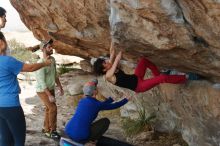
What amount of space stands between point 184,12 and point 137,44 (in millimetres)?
1000

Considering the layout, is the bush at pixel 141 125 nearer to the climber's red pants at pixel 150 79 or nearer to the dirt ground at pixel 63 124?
the dirt ground at pixel 63 124

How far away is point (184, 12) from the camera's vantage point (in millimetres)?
5035

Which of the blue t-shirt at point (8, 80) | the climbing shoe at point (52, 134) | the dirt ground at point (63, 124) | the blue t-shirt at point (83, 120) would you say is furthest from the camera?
the dirt ground at point (63, 124)

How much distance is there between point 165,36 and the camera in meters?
5.38

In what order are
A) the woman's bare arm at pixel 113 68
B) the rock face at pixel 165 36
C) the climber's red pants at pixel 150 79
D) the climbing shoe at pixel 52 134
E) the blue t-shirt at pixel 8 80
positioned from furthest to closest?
the climbing shoe at pixel 52 134
the climber's red pants at pixel 150 79
the woman's bare arm at pixel 113 68
the blue t-shirt at pixel 8 80
the rock face at pixel 165 36

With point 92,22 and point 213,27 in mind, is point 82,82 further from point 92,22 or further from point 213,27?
point 213,27

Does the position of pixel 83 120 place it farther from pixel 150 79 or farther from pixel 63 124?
pixel 63 124

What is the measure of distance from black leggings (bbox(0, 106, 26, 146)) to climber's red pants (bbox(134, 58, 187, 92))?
78.8 inches

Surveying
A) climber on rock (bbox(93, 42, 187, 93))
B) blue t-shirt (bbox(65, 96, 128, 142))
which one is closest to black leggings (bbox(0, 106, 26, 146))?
blue t-shirt (bbox(65, 96, 128, 142))

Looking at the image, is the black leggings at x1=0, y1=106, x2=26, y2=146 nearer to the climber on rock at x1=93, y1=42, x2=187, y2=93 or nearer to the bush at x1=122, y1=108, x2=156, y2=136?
the climber on rock at x1=93, y1=42, x2=187, y2=93

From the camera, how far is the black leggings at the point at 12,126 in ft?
18.0

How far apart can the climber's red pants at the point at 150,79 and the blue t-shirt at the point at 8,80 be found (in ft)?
6.71

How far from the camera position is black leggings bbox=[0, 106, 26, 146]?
5.47m

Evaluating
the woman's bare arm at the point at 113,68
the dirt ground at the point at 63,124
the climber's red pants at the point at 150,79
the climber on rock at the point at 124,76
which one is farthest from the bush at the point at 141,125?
the woman's bare arm at the point at 113,68
